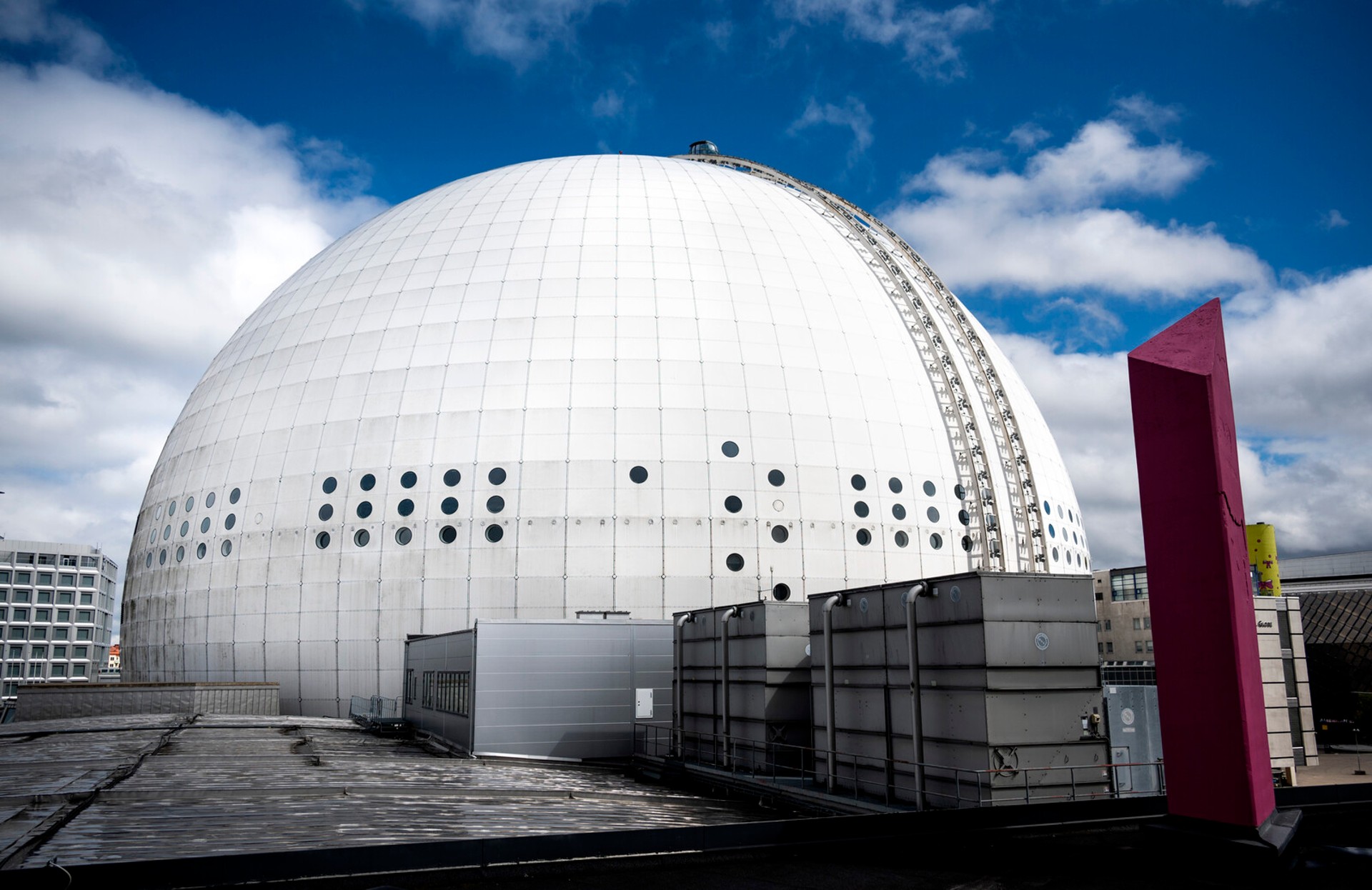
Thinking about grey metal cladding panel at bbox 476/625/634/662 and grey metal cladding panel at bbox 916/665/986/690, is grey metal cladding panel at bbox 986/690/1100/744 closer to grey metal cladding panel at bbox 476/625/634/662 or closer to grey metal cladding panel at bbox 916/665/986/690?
grey metal cladding panel at bbox 916/665/986/690

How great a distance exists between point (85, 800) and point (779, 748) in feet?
40.6

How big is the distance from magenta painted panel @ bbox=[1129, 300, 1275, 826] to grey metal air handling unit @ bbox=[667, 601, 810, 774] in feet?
28.6

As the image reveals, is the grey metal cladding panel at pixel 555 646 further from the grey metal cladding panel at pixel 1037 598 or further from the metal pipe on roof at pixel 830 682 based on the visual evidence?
the grey metal cladding panel at pixel 1037 598

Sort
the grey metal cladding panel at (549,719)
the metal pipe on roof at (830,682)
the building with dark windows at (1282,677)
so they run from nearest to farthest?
the metal pipe on roof at (830,682) < the grey metal cladding panel at (549,719) < the building with dark windows at (1282,677)

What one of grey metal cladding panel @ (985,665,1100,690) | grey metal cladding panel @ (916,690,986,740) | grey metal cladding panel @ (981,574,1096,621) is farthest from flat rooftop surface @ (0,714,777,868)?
grey metal cladding panel @ (981,574,1096,621)

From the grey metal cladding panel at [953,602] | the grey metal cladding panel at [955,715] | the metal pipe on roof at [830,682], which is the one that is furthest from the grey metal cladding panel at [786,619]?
the grey metal cladding panel at [955,715]

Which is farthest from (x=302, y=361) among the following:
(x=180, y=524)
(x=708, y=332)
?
(x=708, y=332)

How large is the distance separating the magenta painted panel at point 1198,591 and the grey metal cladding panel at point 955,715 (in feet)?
10.4

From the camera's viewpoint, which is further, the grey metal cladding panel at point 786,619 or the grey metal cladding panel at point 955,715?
the grey metal cladding panel at point 786,619

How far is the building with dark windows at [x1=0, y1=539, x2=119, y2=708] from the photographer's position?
98.6m

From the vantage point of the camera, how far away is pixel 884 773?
15711 millimetres

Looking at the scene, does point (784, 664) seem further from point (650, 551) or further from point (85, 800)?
point (85, 800)

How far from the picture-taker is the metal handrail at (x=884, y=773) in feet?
44.6

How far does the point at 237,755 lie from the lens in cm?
2119
